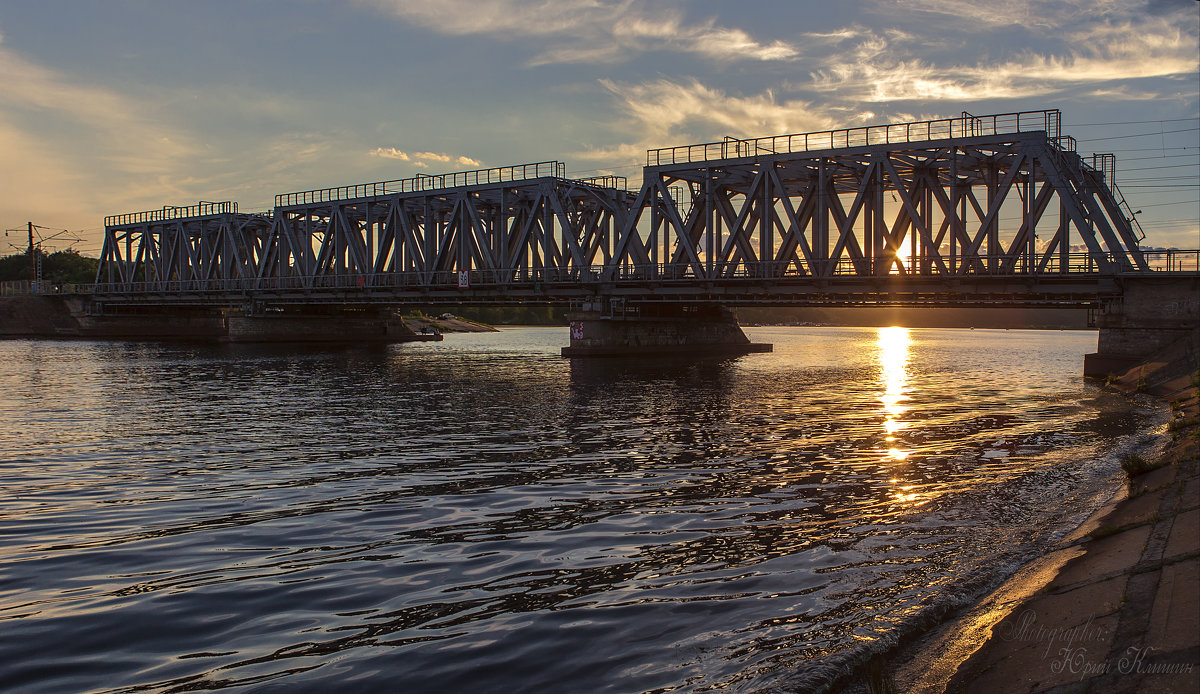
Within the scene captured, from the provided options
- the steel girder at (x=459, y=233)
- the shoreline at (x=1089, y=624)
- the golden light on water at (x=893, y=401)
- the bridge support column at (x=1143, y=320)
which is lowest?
the golden light on water at (x=893, y=401)

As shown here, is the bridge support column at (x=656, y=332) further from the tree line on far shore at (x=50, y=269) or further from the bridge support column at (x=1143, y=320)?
the tree line on far shore at (x=50, y=269)

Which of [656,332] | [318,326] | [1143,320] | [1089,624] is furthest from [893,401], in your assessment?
[318,326]

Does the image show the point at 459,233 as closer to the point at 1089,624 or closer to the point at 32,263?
the point at 1089,624

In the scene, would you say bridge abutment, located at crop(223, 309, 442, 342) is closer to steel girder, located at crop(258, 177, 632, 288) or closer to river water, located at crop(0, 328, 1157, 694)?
steel girder, located at crop(258, 177, 632, 288)

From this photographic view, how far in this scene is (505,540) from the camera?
1248 cm

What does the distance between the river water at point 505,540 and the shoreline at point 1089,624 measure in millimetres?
558

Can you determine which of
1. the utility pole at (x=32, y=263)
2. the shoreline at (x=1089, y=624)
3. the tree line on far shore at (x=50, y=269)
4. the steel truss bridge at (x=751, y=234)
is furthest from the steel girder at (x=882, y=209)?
the tree line on far shore at (x=50, y=269)

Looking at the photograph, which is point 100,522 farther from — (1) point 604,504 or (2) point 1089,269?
(2) point 1089,269

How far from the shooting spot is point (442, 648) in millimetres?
8336

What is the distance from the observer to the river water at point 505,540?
8.13m

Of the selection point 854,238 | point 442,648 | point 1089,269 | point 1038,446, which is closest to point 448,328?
point 854,238

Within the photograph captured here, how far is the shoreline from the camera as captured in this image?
6.32 meters

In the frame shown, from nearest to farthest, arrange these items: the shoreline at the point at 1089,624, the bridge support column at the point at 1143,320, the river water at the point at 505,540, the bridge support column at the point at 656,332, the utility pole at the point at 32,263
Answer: the shoreline at the point at 1089,624, the river water at the point at 505,540, the bridge support column at the point at 1143,320, the bridge support column at the point at 656,332, the utility pole at the point at 32,263

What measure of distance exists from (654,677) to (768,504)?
7.66 meters
